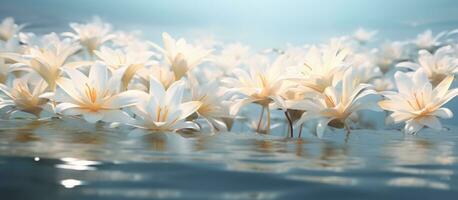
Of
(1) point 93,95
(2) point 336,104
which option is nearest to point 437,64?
(2) point 336,104

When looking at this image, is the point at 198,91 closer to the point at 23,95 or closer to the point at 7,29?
the point at 23,95

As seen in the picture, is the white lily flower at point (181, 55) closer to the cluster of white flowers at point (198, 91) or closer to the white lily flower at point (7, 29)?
the cluster of white flowers at point (198, 91)

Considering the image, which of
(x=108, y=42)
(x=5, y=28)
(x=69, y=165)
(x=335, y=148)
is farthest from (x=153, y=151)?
(x=5, y=28)

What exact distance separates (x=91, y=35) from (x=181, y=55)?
0.42m

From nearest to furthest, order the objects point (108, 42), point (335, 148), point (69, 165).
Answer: point (69, 165) → point (335, 148) → point (108, 42)

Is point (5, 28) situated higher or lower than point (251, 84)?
higher

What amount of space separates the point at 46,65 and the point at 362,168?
1.55ft

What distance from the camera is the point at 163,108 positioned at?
65 centimetres

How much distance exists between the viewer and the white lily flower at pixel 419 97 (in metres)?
0.71

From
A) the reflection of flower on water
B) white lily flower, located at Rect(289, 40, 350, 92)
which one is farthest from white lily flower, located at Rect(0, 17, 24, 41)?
the reflection of flower on water

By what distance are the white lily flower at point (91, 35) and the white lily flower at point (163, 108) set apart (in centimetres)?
53

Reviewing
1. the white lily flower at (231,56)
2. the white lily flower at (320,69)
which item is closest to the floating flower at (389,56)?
the white lily flower at (231,56)

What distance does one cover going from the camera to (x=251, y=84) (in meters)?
0.72

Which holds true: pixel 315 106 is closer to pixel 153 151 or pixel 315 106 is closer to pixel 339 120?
pixel 339 120
